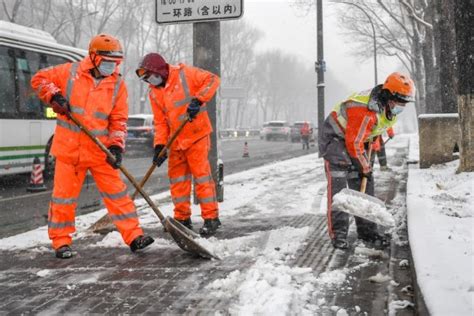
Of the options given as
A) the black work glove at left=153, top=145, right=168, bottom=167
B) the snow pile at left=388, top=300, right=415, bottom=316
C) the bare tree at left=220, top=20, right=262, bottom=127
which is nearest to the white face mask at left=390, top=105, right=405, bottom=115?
the snow pile at left=388, top=300, right=415, bottom=316

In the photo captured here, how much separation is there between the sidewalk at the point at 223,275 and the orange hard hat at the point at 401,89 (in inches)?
A: 49.5

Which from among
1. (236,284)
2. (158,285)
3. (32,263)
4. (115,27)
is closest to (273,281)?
(236,284)

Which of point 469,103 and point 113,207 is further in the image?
point 469,103

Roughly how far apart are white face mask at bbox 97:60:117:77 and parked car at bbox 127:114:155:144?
52.6 feet

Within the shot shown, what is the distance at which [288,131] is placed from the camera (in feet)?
126

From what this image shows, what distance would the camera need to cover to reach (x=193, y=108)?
494 cm

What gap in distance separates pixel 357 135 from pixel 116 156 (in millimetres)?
2032

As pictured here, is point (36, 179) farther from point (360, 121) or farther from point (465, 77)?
point (465, 77)

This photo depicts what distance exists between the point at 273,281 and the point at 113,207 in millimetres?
1665

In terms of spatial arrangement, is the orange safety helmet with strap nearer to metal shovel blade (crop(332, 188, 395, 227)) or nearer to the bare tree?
metal shovel blade (crop(332, 188, 395, 227))

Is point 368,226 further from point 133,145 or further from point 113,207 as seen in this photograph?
point 133,145

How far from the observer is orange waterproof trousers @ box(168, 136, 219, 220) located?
532 centimetres

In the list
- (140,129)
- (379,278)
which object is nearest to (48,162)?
(379,278)

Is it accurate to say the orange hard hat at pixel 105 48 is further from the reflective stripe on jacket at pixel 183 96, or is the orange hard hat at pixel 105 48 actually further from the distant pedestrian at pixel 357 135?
the distant pedestrian at pixel 357 135
